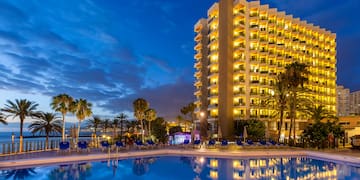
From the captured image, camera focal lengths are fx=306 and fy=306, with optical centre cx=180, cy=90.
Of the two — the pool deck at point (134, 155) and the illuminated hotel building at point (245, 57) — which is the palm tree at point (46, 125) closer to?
the pool deck at point (134, 155)

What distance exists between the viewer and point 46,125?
26406 mm

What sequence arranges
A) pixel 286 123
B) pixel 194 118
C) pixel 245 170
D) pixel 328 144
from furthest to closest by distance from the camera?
pixel 194 118 < pixel 286 123 < pixel 328 144 < pixel 245 170

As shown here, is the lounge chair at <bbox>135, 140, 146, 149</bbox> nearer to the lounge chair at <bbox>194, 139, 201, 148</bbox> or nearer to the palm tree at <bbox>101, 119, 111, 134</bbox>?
the lounge chair at <bbox>194, 139, 201, 148</bbox>

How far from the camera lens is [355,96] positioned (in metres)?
150

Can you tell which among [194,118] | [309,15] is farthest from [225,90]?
[309,15]

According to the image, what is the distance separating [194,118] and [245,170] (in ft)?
168

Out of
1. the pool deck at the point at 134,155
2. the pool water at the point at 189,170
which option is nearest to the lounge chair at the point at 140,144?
the pool deck at the point at 134,155

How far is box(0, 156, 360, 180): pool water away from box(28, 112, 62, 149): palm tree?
841 centimetres

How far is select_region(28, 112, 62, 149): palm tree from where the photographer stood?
26.1 metres

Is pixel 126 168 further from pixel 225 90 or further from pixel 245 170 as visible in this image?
pixel 225 90

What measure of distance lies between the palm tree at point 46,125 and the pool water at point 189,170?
27.6ft

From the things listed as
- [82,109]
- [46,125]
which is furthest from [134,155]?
[82,109]

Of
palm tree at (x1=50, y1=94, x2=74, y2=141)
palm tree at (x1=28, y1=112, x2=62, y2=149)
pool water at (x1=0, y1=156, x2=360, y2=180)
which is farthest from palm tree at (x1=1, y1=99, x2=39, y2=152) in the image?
pool water at (x1=0, y1=156, x2=360, y2=180)

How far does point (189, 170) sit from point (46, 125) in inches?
565
